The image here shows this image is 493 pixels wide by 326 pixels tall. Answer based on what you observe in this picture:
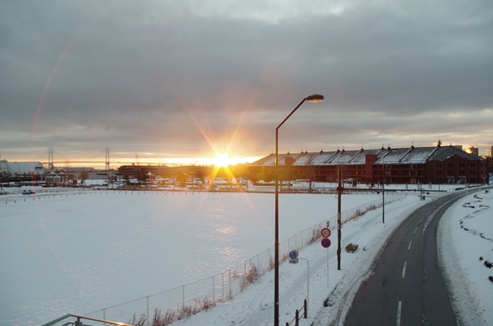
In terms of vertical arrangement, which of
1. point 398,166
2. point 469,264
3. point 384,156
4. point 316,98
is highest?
point 384,156

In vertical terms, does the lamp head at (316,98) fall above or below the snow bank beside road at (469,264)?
above

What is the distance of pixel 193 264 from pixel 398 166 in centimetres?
11117

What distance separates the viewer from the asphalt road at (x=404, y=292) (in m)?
14.4

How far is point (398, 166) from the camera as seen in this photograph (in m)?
119

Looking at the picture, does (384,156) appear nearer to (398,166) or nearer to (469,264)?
(398,166)

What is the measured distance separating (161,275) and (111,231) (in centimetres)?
1972

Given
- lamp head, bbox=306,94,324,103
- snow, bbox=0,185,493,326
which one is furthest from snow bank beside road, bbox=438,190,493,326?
lamp head, bbox=306,94,324,103

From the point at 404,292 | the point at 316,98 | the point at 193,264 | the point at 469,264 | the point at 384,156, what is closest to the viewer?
the point at 316,98

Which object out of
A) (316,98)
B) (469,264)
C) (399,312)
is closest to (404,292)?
→ (399,312)

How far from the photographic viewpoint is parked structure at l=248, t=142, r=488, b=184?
112 m

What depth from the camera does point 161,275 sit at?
22188 mm

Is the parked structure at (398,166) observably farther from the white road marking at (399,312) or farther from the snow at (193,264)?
the white road marking at (399,312)

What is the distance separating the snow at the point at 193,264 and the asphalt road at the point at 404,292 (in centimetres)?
63

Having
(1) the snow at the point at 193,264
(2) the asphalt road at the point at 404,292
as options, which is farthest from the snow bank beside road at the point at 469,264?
(2) the asphalt road at the point at 404,292
